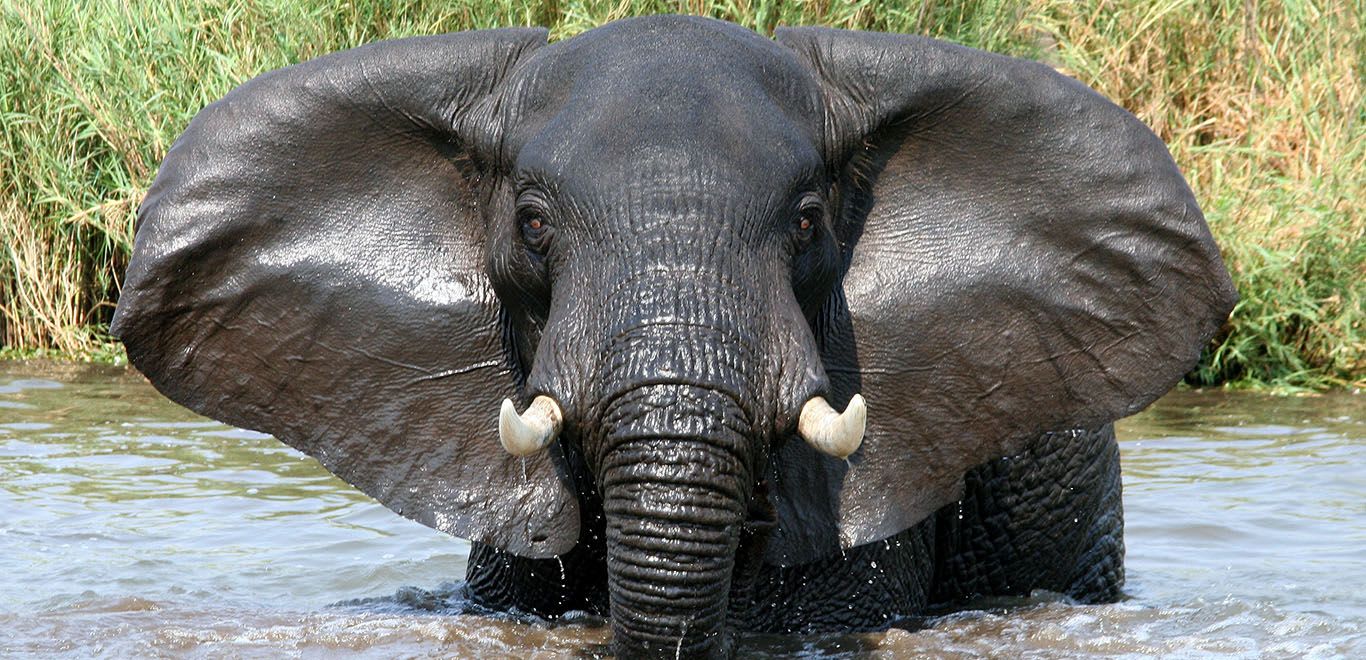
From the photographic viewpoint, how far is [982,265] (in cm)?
516

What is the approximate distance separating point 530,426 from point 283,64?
277 inches

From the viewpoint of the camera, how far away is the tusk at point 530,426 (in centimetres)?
413

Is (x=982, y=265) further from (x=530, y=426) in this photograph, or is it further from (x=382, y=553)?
(x=382, y=553)

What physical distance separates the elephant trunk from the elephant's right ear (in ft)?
2.23

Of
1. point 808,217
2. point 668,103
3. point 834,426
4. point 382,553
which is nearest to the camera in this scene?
point 834,426

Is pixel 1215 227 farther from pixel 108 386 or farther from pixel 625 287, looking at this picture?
pixel 625 287

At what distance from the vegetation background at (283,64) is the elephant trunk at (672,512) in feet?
21.0

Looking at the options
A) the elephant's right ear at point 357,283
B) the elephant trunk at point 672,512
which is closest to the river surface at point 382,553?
the elephant's right ear at point 357,283

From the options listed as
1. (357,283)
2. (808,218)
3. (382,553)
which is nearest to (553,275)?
(808,218)

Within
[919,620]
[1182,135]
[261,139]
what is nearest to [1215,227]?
[1182,135]

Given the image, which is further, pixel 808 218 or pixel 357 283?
pixel 357 283

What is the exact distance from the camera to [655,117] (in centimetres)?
452

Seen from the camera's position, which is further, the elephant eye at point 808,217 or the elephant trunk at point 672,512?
the elephant eye at point 808,217

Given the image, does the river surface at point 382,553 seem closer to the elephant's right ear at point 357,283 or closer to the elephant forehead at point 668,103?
the elephant's right ear at point 357,283
